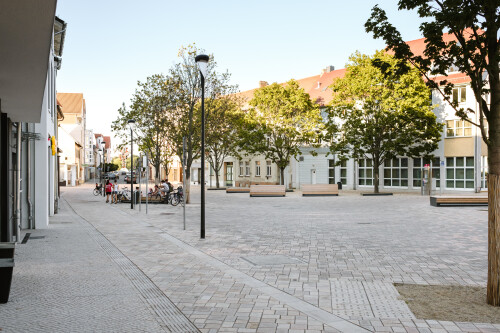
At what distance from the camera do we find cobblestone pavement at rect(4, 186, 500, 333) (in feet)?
17.5

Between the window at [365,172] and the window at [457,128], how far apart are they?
8.64 metres

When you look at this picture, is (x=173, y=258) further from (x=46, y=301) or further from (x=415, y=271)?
(x=415, y=271)

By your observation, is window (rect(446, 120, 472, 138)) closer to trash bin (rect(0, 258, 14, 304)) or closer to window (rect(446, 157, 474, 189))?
window (rect(446, 157, 474, 189))

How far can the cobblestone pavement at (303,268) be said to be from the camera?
533 centimetres

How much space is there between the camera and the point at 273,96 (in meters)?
44.6

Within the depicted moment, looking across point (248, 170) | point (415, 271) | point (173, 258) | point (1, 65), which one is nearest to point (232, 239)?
point (173, 258)

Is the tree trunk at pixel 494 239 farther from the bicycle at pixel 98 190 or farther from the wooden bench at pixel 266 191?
the bicycle at pixel 98 190

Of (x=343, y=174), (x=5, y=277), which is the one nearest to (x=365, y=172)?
(x=343, y=174)

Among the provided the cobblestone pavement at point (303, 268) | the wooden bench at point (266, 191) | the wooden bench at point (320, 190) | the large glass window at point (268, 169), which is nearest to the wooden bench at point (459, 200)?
the cobblestone pavement at point (303, 268)

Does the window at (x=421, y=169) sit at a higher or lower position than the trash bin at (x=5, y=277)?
higher

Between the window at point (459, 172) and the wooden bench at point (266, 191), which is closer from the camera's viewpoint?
the wooden bench at point (266, 191)

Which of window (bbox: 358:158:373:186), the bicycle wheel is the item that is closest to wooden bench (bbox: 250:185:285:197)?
the bicycle wheel

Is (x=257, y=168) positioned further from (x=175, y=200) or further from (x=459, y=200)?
(x=459, y=200)

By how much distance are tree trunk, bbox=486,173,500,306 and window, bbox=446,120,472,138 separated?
117 feet
